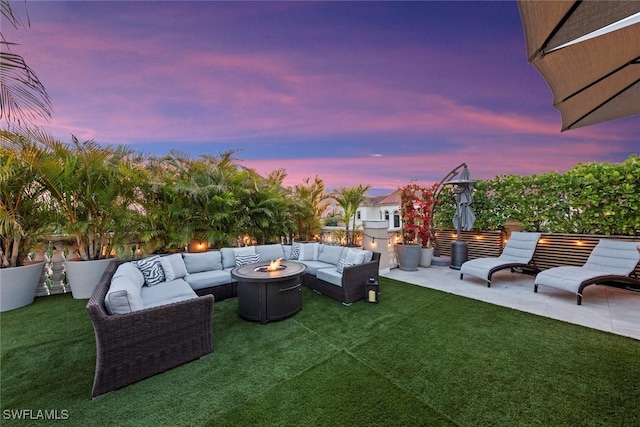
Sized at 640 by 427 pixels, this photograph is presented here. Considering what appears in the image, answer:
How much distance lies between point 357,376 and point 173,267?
3.68m

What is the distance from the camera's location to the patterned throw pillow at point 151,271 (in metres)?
4.07

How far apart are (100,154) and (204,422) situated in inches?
211

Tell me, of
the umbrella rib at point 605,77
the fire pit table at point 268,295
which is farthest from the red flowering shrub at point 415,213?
the umbrella rib at point 605,77

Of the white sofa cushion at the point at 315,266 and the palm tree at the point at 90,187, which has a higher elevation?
the palm tree at the point at 90,187

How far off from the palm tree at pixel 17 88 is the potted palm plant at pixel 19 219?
3.50m

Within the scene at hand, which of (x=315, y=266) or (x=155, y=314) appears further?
(x=315, y=266)

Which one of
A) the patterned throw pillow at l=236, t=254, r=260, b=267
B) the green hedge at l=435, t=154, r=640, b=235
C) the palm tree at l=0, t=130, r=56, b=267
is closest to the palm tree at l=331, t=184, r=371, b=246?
the patterned throw pillow at l=236, t=254, r=260, b=267

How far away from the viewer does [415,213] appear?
730 cm

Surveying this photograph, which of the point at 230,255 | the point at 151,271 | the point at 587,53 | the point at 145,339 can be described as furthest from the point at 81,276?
the point at 587,53

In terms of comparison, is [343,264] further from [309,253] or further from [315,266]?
[309,253]

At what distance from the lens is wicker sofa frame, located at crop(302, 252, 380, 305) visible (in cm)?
430

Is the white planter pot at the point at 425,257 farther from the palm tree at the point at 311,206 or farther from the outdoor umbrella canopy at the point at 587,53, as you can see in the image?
the outdoor umbrella canopy at the point at 587,53

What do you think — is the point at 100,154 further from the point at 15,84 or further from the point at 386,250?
the point at 386,250

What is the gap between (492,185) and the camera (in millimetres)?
6918
